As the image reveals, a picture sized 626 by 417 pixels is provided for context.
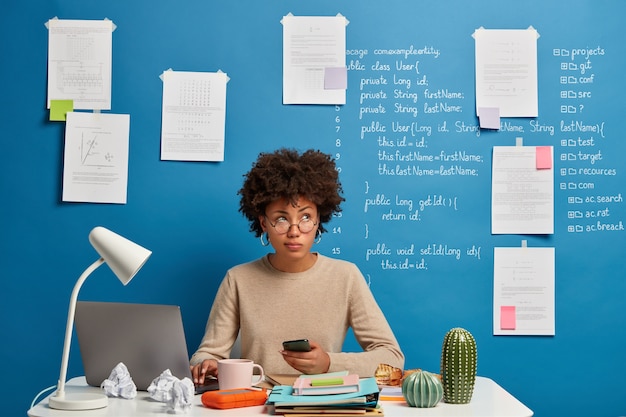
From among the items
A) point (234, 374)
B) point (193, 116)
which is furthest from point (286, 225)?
point (193, 116)

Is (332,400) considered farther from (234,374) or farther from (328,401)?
(234,374)

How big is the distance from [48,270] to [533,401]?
196 centimetres

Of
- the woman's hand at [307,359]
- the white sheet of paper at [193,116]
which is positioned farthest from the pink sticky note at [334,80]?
the woman's hand at [307,359]

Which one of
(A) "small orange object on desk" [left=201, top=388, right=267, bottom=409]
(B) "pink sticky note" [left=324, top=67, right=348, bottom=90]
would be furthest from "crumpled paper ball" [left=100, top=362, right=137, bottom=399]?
(B) "pink sticky note" [left=324, top=67, right=348, bottom=90]

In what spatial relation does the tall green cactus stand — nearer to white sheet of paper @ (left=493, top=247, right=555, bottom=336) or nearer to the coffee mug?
the coffee mug

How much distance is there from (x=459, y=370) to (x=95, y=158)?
1.80m

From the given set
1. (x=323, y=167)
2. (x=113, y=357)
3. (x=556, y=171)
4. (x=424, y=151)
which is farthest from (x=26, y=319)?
(x=556, y=171)

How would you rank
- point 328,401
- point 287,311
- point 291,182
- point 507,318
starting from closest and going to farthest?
point 328,401 < point 291,182 < point 287,311 < point 507,318

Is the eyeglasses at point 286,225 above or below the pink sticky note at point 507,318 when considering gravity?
above

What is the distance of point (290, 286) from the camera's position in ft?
8.66

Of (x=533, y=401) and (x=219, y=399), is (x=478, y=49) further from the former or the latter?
(x=219, y=399)

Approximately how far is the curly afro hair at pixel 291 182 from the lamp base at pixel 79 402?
0.85 metres

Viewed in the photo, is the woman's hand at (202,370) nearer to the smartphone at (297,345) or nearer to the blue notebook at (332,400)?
the smartphone at (297,345)

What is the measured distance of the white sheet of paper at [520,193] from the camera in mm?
3098
